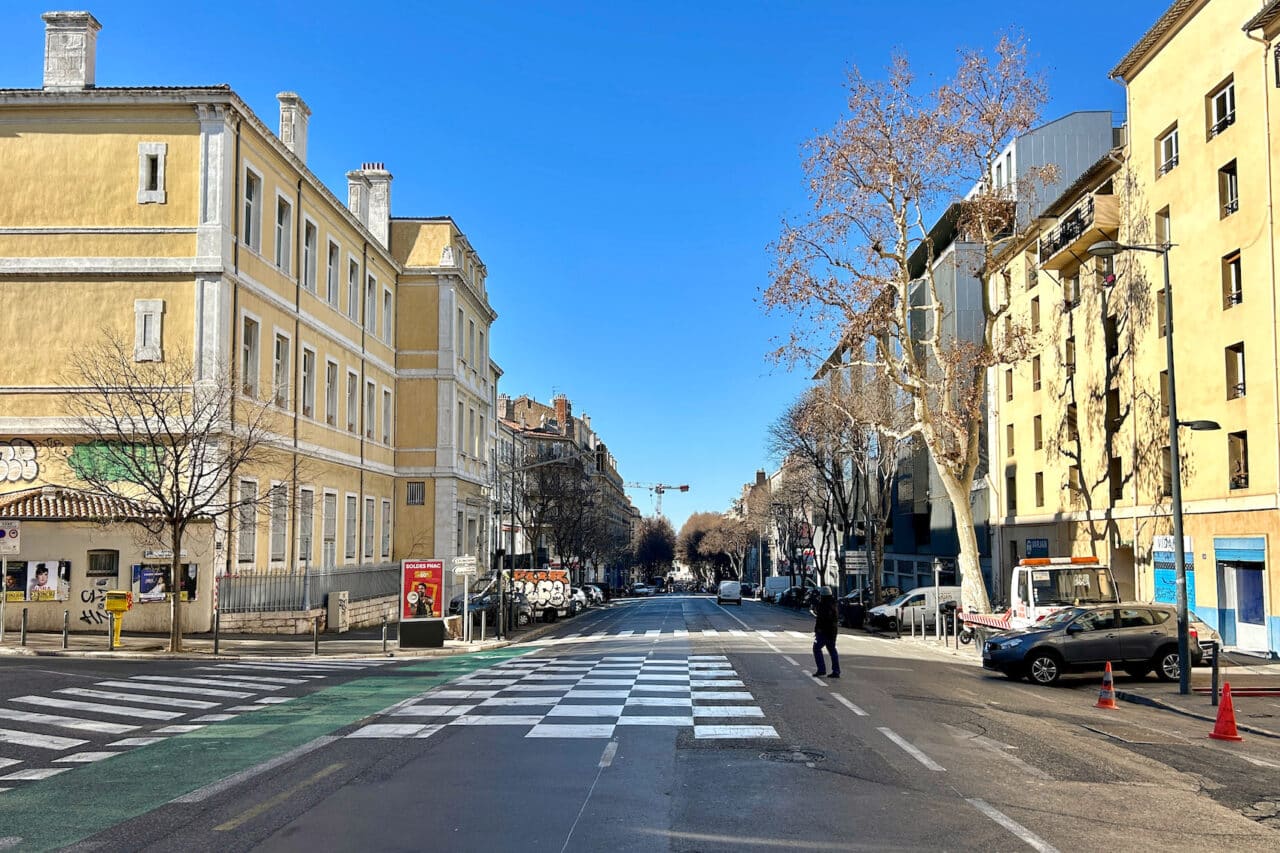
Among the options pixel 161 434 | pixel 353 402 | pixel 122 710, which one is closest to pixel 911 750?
pixel 122 710

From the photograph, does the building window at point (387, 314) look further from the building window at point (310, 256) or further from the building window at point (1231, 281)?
the building window at point (1231, 281)

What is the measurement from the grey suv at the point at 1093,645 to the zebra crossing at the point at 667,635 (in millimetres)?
13372

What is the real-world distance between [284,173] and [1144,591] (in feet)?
97.2

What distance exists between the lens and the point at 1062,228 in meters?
Result: 36.5

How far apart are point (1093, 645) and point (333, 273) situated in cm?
2977

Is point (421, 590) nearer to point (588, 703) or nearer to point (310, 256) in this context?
point (310, 256)

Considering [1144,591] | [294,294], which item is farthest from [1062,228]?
[294,294]

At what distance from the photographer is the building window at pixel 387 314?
156 ft

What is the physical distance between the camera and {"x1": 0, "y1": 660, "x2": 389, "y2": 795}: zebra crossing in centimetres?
1208

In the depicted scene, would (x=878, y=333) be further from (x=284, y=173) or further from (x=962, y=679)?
(x=284, y=173)

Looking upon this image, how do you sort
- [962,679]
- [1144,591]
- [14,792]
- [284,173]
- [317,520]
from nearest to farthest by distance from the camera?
[14,792] < [962,679] < [1144,591] < [284,173] < [317,520]

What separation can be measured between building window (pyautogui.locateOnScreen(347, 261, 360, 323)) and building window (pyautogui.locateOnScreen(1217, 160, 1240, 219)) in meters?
29.7

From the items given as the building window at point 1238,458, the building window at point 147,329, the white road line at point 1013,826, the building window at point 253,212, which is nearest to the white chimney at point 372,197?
the building window at point 253,212

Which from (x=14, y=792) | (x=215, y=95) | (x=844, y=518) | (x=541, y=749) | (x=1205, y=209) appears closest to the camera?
(x=14, y=792)
